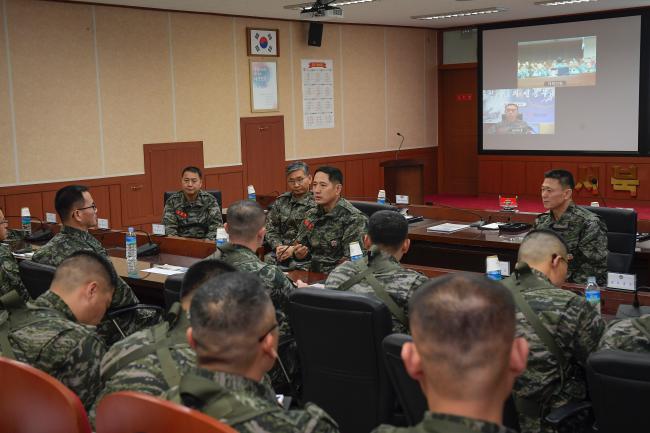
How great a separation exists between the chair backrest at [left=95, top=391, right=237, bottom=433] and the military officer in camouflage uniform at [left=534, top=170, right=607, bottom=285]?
376 cm

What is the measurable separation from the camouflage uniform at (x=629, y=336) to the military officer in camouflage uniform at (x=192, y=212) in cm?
478

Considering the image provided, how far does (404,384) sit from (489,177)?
1061 cm

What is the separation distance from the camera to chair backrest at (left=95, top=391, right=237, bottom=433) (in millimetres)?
1623

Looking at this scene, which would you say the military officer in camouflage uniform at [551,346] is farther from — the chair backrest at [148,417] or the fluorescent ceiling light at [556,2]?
the fluorescent ceiling light at [556,2]

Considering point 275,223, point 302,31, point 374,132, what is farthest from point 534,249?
point 374,132

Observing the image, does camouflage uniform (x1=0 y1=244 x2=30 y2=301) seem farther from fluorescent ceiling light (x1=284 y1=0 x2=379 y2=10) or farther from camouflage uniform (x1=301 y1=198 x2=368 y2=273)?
fluorescent ceiling light (x1=284 y1=0 x2=379 y2=10)

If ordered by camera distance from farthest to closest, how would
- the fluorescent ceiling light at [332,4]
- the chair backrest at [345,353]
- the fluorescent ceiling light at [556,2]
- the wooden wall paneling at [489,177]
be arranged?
the wooden wall paneling at [489,177] → the fluorescent ceiling light at [556,2] → the fluorescent ceiling light at [332,4] → the chair backrest at [345,353]

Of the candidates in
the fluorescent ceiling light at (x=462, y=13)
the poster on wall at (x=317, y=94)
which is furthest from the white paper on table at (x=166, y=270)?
the fluorescent ceiling light at (x=462, y=13)

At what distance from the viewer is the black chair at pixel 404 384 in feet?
8.34

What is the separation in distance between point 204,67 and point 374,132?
3.52 m

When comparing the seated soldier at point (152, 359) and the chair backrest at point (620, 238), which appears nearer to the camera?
the seated soldier at point (152, 359)

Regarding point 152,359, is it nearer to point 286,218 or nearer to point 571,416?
point 571,416

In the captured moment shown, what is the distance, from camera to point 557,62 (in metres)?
11.8

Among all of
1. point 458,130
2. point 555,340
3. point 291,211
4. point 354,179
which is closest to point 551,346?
point 555,340
